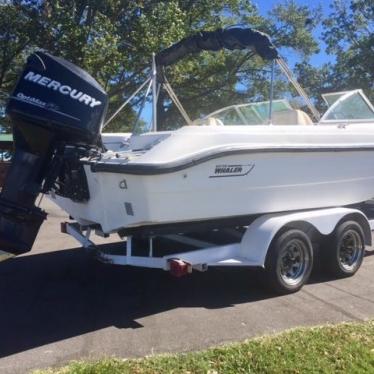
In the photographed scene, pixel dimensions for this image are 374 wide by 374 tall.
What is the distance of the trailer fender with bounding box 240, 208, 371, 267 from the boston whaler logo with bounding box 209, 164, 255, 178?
61cm

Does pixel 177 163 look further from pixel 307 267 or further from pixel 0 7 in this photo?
pixel 0 7

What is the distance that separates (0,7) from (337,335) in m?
16.8

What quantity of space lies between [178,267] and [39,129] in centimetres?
186

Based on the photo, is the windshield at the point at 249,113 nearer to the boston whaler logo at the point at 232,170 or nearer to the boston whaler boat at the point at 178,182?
the boston whaler boat at the point at 178,182

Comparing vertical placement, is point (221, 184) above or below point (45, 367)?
above

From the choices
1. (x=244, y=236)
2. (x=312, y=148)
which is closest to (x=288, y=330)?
(x=244, y=236)

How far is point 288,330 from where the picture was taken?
15.2 ft

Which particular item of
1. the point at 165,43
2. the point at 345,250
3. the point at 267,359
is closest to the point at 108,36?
the point at 165,43

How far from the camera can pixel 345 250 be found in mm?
6672

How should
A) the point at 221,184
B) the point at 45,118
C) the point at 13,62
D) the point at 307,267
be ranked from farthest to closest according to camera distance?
the point at 13,62 → the point at 307,267 → the point at 221,184 → the point at 45,118

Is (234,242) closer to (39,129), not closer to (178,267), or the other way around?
(178,267)

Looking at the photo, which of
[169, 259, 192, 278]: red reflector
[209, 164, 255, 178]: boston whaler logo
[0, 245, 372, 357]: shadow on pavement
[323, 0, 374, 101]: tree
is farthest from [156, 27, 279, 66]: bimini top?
[323, 0, 374, 101]: tree

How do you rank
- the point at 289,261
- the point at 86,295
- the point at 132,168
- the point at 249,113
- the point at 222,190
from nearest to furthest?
the point at 132,168, the point at 222,190, the point at 86,295, the point at 289,261, the point at 249,113

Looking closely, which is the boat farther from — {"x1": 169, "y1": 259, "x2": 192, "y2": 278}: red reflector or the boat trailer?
{"x1": 169, "y1": 259, "x2": 192, "y2": 278}: red reflector
